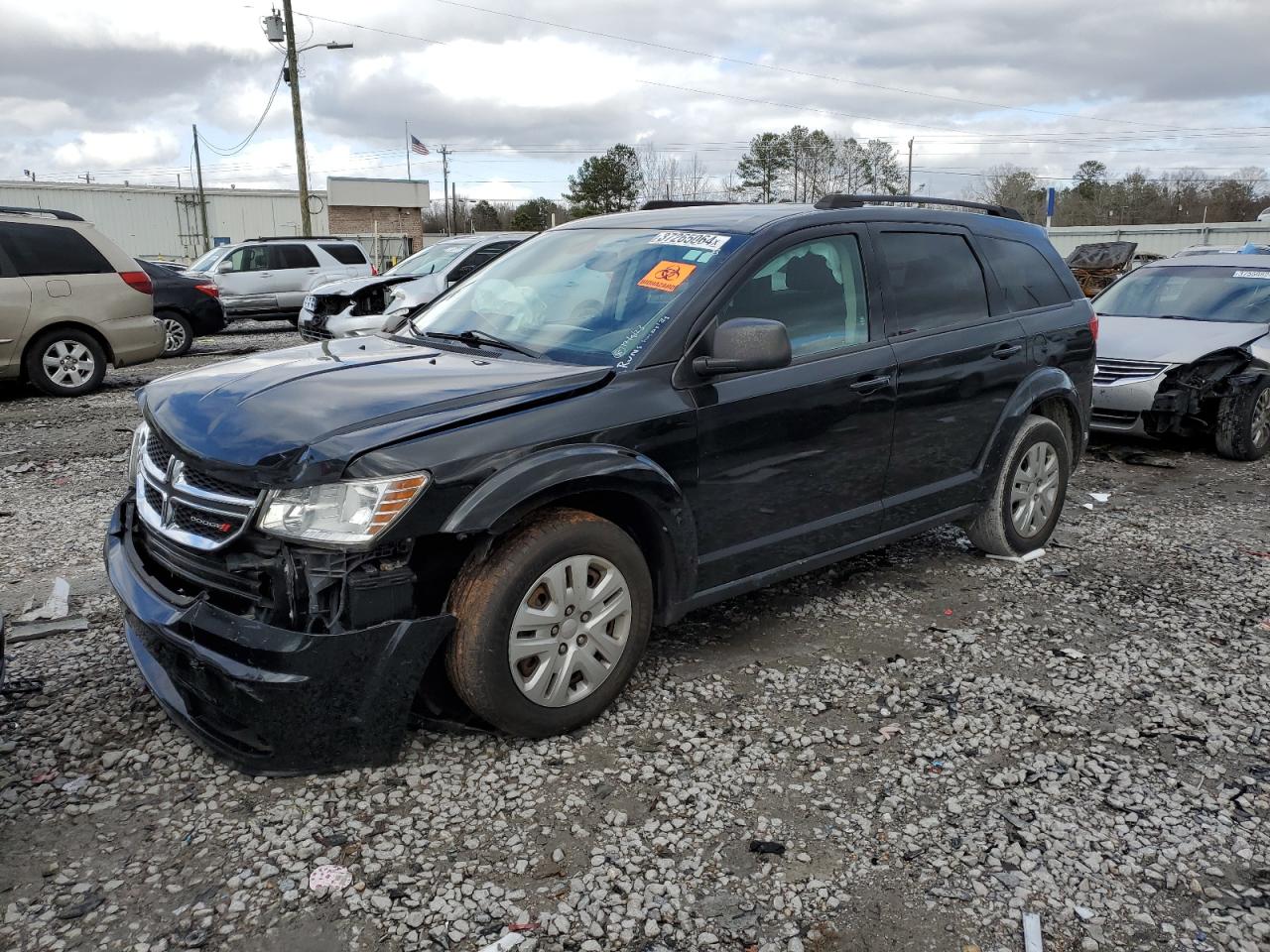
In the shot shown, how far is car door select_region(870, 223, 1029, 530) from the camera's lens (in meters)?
4.41

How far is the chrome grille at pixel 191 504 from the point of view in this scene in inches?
116

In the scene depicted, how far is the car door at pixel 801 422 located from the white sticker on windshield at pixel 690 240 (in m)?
0.20

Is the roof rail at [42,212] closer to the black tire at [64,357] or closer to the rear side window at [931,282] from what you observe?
the black tire at [64,357]

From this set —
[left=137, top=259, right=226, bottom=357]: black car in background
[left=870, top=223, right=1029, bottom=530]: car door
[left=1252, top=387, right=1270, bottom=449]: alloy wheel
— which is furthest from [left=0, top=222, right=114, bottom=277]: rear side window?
[left=1252, top=387, right=1270, bottom=449]: alloy wheel

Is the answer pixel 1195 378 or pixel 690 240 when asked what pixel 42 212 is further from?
pixel 1195 378

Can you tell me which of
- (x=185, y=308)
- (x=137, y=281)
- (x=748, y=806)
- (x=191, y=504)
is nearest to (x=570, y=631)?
(x=748, y=806)

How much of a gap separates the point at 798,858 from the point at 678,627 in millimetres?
1683

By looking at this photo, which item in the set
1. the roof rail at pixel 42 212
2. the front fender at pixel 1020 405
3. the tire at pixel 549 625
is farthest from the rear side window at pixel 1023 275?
the roof rail at pixel 42 212

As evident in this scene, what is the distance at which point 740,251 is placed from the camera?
12.6 feet

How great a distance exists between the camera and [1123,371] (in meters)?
8.16

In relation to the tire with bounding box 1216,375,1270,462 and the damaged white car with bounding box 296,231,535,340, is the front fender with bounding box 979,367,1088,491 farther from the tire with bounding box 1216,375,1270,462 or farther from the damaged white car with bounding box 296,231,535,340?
the damaged white car with bounding box 296,231,535,340

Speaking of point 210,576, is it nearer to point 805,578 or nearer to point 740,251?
point 740,251

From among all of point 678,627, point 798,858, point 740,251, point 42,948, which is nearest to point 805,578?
point 678,627

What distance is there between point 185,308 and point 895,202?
12620 millimetres
